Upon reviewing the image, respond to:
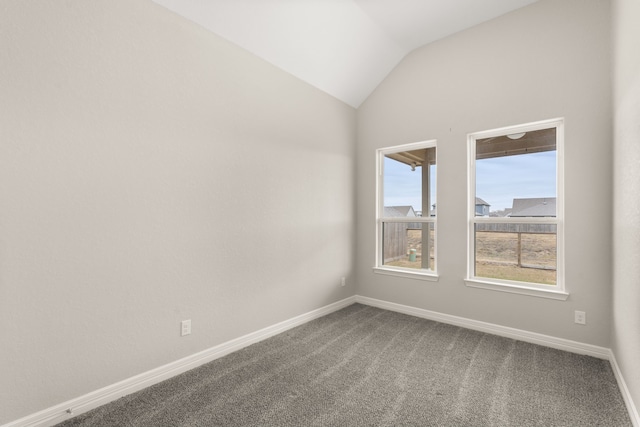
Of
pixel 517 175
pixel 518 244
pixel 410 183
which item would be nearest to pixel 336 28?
pixel 410 183

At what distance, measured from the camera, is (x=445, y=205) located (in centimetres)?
330

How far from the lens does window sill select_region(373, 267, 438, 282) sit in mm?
3391

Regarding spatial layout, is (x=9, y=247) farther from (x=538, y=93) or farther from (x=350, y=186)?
(x=538, y=93)

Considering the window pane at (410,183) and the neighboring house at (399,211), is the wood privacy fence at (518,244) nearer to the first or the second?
the window pane at (410,183)

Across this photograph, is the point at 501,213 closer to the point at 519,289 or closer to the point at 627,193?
the point at 519,289

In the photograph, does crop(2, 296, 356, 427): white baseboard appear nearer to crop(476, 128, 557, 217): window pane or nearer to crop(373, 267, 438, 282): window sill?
crop(373, 267, 438, 282): window sill

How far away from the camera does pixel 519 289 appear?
2.83m

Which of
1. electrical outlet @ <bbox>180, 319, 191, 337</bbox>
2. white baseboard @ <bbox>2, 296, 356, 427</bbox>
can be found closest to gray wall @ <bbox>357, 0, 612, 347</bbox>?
white baseboard @ <bbox>2, 296, 356, 427</bbox>

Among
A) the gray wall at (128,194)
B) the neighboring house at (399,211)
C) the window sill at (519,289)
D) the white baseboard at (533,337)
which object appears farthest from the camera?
the neighboring house at (399,211)

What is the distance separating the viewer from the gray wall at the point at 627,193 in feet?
5.55

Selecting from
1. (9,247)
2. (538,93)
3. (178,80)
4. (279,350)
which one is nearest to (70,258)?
(9,247)

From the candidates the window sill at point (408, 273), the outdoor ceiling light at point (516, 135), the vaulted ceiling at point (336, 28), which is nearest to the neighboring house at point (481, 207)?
the outdoor ceiling light at point (516, 135)

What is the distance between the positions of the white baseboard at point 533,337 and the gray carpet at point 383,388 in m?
0.07

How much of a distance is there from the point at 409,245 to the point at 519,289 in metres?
1.24
